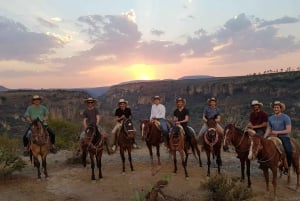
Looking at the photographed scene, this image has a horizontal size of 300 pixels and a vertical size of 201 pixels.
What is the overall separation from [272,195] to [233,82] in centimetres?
6349

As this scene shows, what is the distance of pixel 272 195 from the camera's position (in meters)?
11.2

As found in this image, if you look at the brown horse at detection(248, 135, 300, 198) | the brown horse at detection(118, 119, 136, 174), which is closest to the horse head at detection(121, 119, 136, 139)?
the brown horse at detection(118, 119, 136, 174)

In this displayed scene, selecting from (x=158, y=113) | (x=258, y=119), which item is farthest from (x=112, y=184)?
(x=258, y=119)

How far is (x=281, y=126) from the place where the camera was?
11.8 m

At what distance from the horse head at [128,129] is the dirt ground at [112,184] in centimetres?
132

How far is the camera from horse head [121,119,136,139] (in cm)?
1355

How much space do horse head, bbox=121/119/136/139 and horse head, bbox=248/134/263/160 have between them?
4230mm

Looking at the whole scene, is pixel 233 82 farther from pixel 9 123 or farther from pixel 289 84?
pixel 9 123

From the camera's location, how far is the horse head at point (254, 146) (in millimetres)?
10773

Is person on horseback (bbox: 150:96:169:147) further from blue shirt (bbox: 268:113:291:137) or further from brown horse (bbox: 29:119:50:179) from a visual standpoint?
blue shirt (bbox: 268:113:291:137)

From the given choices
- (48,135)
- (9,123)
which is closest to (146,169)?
(48,135)

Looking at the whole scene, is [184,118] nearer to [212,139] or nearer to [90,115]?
[212,139]

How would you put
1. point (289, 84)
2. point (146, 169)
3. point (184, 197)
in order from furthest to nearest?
point (289, 84) → point (146, 169) → point (184, 197)

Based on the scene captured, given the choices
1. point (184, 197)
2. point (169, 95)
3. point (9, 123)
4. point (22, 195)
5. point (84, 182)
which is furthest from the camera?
point (169, 95)
